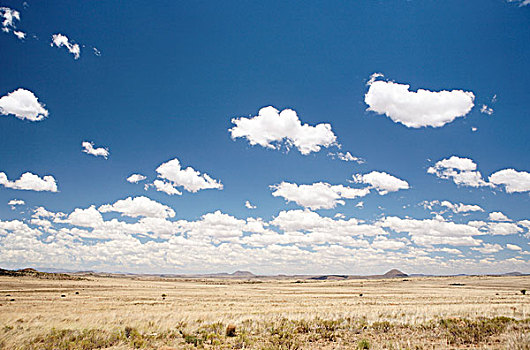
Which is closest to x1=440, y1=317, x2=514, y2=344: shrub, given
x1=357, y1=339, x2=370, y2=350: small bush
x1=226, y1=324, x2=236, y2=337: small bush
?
x1=357, y1=339, x2=370, y2=350: small bush

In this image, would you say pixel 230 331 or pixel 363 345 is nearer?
pixel 363 345

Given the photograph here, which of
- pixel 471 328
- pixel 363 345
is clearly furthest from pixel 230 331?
pixel 471 328

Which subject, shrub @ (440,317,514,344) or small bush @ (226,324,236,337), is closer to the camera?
shrub @ (440,317,514,344)

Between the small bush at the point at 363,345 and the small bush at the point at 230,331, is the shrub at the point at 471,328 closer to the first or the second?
the small bush at the point at 363,345

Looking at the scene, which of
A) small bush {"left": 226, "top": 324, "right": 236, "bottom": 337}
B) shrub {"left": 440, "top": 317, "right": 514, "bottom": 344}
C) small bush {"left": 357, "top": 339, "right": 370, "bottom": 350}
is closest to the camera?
small bush {"left": 357, "top": 339, "right": 370, "bottom": 350}

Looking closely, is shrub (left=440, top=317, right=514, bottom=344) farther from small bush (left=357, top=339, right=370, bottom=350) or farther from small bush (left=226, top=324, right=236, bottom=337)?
small bush (left=226, top=324, right=236, bottom=337)

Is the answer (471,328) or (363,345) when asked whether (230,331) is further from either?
(471,328)

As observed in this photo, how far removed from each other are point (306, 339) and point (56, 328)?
36.8 feet

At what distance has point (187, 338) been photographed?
14.3m

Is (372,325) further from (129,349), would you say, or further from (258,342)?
(129,349)

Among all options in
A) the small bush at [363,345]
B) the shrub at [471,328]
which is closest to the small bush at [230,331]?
the small bush at [363,345]

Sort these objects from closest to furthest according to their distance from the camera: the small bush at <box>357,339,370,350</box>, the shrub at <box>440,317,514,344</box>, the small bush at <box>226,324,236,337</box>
Result: the small bush at <box>357,339,370,350</box>, the shrub at <box>440,317,514,344</box>, the small bush at <box>226,324,236,337</box>

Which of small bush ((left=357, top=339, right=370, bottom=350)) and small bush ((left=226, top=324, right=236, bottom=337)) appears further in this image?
small bush ((left=226, top=324, right=236, bottom=337))

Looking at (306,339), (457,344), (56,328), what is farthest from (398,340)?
(56,328)
